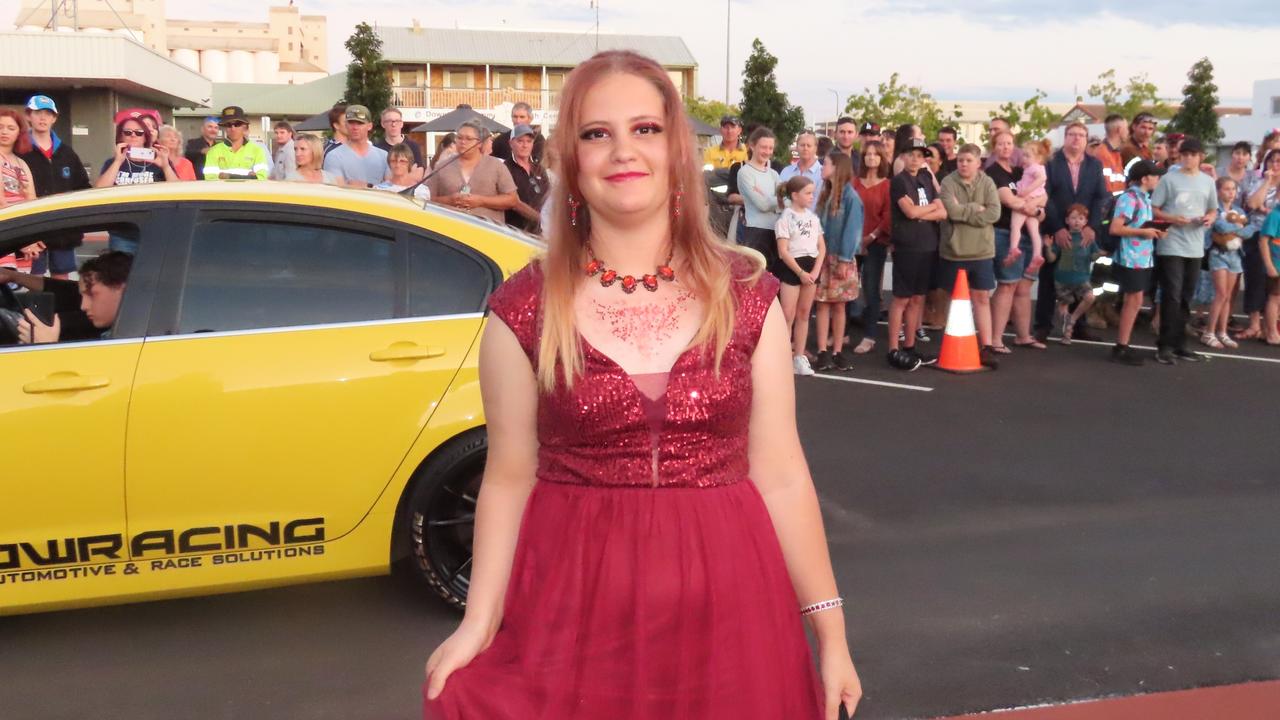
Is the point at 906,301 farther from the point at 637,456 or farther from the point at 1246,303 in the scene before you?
the point at 637,456

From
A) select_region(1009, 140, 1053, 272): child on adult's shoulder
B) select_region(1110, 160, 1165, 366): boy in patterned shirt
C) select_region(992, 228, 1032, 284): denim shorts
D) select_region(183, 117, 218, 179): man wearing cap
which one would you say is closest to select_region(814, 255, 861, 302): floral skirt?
select_region(992, 228, 1032, 284): denim shorts

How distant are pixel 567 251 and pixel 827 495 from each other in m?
4.56

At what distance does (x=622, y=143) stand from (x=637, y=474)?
576 millimetres

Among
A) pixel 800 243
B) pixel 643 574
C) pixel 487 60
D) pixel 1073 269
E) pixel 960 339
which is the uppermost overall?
pixel 487 60

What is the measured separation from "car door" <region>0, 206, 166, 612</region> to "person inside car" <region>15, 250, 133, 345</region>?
10cm

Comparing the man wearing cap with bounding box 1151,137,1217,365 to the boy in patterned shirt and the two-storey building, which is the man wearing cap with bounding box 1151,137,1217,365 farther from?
the two-storey building

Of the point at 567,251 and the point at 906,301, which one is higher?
the point at 567,251

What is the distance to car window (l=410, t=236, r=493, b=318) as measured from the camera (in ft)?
14.7

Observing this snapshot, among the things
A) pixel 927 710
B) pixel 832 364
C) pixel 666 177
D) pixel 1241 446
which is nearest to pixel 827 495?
pixel 927 710

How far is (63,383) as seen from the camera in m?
4.03

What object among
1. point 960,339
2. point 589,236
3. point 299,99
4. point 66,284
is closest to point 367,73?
point 299,99

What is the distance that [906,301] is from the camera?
1062 centimetres

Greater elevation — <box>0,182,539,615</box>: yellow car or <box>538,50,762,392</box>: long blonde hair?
<box>538,50,762,392</box>: long blonde hair

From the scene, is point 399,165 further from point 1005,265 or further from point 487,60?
point 487,60
